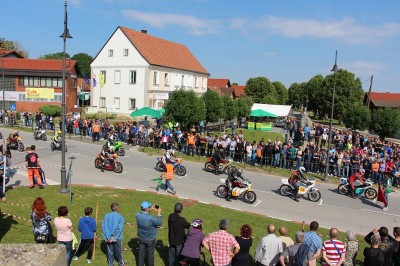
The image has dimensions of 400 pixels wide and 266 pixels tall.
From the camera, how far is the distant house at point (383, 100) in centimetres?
8356

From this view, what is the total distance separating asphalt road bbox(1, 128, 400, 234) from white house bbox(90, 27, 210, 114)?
2654cm

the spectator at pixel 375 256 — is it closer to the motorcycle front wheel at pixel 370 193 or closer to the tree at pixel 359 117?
the motorcycle front wheel at pixel 370 193

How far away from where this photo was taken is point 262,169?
2314cm

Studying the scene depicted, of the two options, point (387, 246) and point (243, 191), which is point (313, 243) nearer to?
point (387, 246)

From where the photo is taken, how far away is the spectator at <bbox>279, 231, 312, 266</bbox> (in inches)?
284

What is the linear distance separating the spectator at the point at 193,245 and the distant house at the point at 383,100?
278 ft

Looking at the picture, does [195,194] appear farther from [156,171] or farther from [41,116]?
[41,116]

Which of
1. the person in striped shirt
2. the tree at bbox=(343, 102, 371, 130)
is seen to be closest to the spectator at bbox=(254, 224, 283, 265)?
the person in striped shirt

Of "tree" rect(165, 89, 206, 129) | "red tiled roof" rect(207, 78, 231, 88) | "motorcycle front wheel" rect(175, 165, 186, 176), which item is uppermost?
"red tiled roof" rect(207, 78, 231, 88)

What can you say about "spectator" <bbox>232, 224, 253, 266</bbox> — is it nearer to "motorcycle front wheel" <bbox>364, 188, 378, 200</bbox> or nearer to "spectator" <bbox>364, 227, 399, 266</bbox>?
"spectator" <bbox>364, 227, 399, 266</bbox>

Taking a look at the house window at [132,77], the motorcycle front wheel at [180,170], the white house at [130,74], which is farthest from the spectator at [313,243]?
the house window at [132,77]

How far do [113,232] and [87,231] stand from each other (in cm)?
95

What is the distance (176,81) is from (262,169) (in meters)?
35.1

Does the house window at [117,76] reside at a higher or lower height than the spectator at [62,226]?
higher
